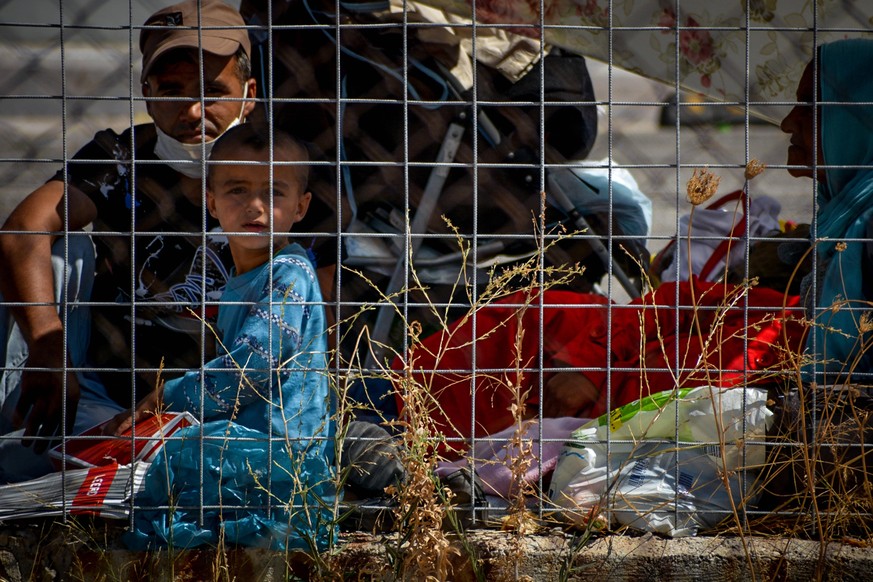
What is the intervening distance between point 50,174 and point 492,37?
1.81 metres

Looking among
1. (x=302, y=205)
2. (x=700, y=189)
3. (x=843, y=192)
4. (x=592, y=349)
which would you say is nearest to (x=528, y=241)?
(x=592, y=349)

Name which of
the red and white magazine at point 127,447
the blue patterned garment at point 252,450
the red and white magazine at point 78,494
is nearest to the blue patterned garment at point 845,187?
the blue patterned garment at point 252,450

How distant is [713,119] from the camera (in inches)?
163

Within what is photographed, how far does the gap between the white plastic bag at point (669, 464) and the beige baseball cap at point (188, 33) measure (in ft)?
6.05

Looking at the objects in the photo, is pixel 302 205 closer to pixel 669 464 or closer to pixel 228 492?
pixel 228 492

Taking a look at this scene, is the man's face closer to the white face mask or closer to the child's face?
the white face mask

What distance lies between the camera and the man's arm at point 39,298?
115 inches

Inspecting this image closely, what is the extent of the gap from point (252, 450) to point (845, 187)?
78.8 inches

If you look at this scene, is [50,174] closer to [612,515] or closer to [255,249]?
[255,249]

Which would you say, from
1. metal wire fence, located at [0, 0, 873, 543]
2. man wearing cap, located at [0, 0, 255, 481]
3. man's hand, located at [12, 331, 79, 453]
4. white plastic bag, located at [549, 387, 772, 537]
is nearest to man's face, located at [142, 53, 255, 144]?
man wearing cap, located at [0, 0, 255, 481]

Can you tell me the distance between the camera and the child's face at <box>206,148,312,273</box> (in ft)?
9.18

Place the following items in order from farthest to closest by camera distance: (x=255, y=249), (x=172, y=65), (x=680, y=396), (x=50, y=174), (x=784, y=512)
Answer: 1. (x=50, y=174)
2. (x=172, y=65)
3. (x=255, y=249)
4. (x=680, y=396)
5. (x=784, y=512)

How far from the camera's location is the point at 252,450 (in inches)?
94.6

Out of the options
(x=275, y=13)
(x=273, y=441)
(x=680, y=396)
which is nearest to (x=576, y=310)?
(x=680, y=396)
